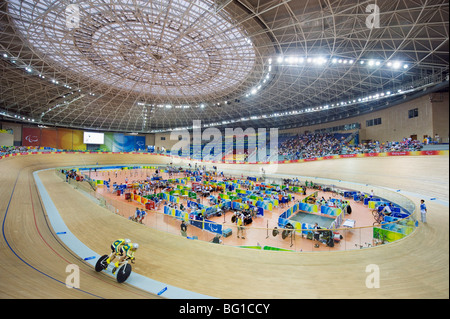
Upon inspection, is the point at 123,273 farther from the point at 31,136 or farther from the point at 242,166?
the point at 31,136

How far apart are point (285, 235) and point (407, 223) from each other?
481cm

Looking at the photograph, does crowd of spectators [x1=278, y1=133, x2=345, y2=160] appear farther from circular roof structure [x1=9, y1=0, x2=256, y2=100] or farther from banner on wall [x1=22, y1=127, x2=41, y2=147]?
banner on wall [x1=22, y1=127, x2=41, y2=147]

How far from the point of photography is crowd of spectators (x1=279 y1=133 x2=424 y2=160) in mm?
24516

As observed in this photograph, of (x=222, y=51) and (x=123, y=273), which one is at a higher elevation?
(x=222, y=51)

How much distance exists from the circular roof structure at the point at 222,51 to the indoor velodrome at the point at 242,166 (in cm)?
19

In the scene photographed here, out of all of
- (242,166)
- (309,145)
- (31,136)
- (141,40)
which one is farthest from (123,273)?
(31,136)

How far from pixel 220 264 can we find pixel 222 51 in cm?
1967

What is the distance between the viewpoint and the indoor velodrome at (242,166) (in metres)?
4.43

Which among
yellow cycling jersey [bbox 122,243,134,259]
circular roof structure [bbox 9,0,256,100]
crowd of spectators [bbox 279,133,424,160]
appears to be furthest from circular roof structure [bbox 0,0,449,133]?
yellow cycling jersey [bbox 122,243,134,259]

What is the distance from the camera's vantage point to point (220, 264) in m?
5.53

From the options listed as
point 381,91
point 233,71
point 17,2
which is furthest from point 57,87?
point 381,91

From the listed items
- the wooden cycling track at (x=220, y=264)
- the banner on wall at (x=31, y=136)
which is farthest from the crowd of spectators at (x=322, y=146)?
the banner on wall at (x=31, y=136)

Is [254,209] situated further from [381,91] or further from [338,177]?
[381,91]

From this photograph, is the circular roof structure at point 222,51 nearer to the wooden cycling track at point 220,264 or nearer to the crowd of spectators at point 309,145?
the wooden cycling track at point 220,264
